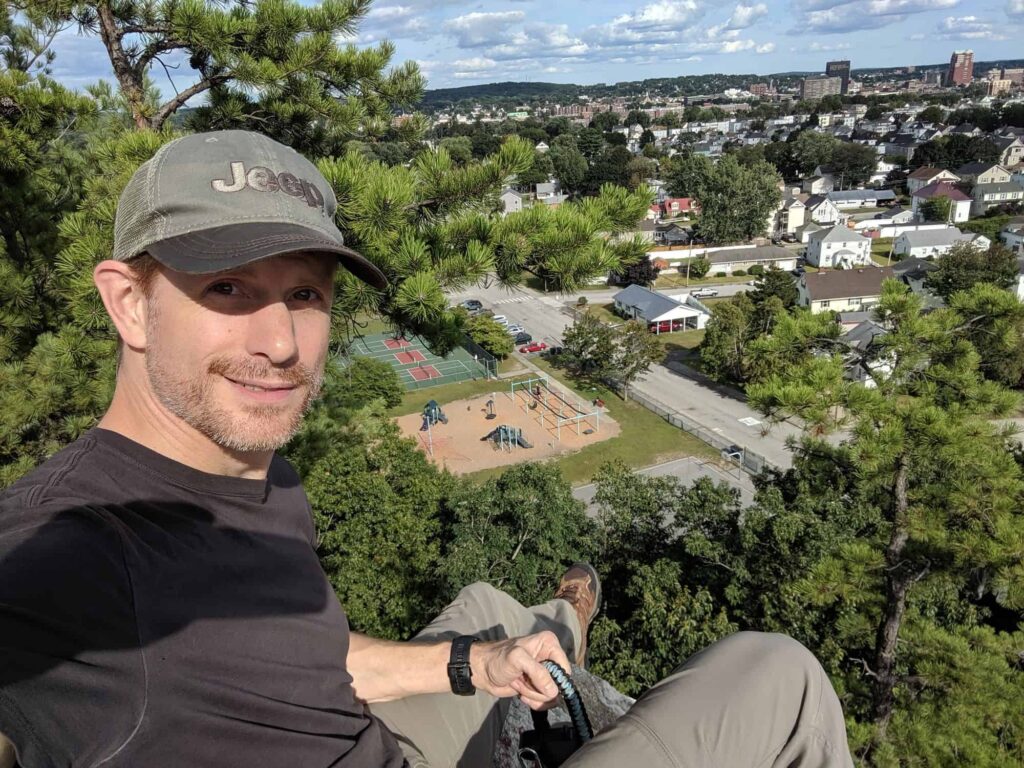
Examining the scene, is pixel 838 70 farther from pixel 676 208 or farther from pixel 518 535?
pixel 518 535

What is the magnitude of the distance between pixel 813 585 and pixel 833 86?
18162cm

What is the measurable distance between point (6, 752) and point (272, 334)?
2.15 ft

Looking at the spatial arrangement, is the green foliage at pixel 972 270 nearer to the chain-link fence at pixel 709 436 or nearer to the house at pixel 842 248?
the house at pixel 842 248

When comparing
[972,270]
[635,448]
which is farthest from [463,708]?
[972,270]

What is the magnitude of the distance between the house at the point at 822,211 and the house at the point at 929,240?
23.5 feet

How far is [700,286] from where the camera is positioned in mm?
27688

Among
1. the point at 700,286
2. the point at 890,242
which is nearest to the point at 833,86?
the point at 890,242

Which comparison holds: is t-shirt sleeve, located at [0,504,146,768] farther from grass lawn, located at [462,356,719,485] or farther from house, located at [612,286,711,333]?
house, located at [612,286,711,333]

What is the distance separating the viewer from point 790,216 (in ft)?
120

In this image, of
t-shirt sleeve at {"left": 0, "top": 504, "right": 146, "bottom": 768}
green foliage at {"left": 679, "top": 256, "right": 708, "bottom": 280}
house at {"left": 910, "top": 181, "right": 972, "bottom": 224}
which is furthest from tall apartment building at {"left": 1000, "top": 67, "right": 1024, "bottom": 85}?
t-shirt sleeve at {"left": 0, "top": 504, "right": 146, "bottom": 768}

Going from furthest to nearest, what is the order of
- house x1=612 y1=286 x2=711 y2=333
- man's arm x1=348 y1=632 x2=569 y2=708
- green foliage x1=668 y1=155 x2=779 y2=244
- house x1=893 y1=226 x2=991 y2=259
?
green foliage x1=668 y1=155 x2=779 y2=244 < house x1=893 y1=226 x2=991 y2=259 < house x1=612 y1=286 x2=711 y2=333 < man's arm x1=348 y1=632 x2=569 y2=708

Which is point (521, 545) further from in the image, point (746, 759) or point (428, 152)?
point (746, 759)

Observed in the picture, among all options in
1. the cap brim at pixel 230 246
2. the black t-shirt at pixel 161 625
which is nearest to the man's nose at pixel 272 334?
the cap brim at pixel 230 246

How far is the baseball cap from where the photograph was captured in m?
1.02
